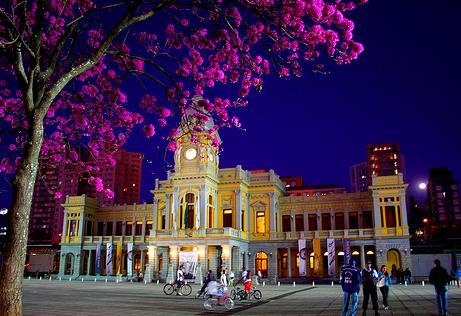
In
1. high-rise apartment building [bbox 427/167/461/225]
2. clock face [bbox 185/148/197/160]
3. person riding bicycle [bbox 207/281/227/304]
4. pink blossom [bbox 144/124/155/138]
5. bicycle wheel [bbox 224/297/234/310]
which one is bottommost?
bicycle wheel [bbox 224/297/234/310]

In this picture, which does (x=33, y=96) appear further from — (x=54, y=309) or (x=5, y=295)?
(x=54, y=309)

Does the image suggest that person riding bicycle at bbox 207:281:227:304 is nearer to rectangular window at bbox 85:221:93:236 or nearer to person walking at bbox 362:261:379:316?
person walking at bbox 362:261:379:316

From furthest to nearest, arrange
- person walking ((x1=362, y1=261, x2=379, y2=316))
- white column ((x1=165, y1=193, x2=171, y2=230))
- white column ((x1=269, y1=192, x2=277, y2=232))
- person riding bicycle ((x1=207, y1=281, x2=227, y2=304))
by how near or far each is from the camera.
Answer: white column ((x1=269, y1=192, x2=277, y2=232)) → white column ((x1=165, y1=193, x2=171, y2=230)) → person riding bicycle ((x1=207, y1=281, x2=227, y2=304)) → person walking ((x1=362, y1=261, x2=379, y2=316))

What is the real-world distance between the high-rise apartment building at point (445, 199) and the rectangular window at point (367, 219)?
102545 mm

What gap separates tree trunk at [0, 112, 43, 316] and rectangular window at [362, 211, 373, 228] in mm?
47489

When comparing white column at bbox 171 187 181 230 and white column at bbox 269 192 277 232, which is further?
white column at bbox 269 192 277 232

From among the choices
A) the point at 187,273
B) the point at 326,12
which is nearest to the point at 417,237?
the point at 187,273

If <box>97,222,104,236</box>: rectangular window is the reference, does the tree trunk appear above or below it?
below

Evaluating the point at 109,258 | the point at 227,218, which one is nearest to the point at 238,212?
the point at 227,218

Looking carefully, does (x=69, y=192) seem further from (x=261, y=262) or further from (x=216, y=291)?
(x=216, y=291)

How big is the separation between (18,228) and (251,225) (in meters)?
45.6

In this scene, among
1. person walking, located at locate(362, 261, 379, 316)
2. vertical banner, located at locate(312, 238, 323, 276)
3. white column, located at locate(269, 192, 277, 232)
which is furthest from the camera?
white column, located at locate(269, 192, 277, 232)

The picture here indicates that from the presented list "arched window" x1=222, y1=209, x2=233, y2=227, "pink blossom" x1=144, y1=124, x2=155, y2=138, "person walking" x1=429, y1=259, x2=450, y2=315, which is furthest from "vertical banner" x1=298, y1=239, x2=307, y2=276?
"pink blossom" x1=144, y1=124, x2=155, y2=138

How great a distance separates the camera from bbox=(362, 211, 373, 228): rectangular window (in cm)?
5066
